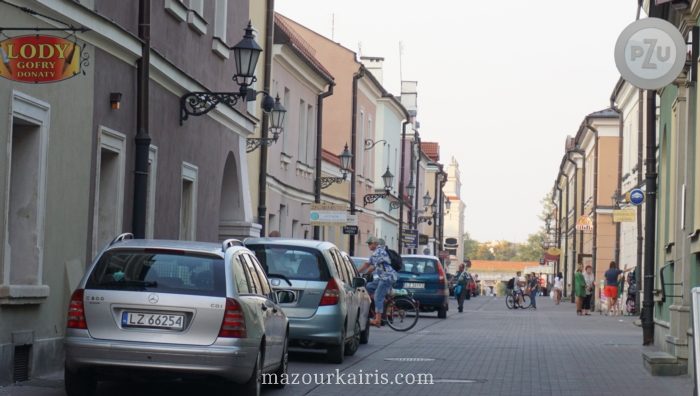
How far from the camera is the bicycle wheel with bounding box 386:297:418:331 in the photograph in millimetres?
27062

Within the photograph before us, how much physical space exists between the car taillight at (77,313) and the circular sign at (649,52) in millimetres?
7498

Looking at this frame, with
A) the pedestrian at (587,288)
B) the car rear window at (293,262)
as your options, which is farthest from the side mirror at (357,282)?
the pedestrian at (587,288)

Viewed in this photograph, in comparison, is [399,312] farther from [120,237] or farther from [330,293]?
[120,237]

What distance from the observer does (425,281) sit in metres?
35.6

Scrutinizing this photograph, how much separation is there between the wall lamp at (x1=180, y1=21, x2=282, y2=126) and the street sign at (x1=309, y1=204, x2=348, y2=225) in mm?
11893

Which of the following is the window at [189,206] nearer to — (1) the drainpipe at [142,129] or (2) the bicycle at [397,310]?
(1) the drainpipe at [142,129]

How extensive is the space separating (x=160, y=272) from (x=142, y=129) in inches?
219

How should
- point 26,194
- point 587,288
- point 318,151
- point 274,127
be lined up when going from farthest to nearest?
point 587,288 < point 318,151 < point 274,127 < point 26,194

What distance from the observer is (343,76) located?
176 ft

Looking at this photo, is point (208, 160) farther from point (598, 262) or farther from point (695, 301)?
point (598, 262)

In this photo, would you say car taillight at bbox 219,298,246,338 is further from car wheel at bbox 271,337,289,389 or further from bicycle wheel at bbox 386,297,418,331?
bicycle wheel at bbox 386,297,418,331

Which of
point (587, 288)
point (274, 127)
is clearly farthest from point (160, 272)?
point (587, 288)

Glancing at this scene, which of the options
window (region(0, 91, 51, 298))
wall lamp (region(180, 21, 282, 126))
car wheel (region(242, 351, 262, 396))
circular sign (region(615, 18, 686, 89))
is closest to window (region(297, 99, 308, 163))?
wall lamp (region(180, 21, 282, 126))

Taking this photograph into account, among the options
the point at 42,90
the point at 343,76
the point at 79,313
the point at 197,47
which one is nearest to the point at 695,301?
the point at 79,313
